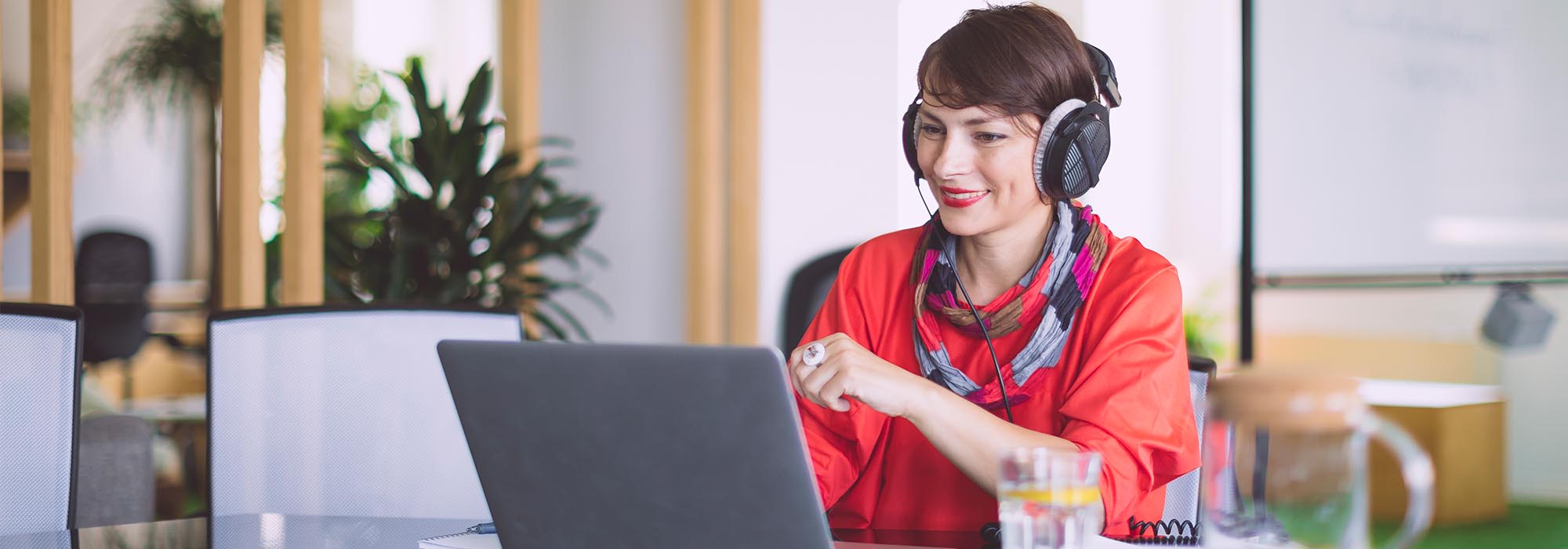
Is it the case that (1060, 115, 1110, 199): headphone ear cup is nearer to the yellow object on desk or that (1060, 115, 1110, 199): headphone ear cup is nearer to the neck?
the neck

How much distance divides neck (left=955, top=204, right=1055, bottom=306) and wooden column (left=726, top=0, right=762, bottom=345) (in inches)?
70.0

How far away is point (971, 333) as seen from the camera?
5.02 ft

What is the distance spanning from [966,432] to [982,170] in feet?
1.34

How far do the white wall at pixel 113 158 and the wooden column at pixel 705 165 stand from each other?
3.73m

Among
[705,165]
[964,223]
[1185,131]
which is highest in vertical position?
[1185,131]

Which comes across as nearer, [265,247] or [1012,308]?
[1012,308]

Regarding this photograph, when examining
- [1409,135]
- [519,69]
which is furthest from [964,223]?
[1409,135]

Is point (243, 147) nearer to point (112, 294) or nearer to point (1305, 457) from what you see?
point (1305, 457)

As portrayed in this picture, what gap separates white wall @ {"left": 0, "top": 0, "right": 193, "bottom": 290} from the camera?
20.2 feet

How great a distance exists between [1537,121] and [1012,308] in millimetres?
2625

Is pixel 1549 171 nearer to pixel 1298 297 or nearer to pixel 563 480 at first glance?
pixel 1298 297

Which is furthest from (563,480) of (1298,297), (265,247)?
(1298,297)

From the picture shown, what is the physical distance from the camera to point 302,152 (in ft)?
9.36

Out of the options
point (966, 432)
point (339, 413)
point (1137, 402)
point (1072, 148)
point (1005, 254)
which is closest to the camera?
point (966, 432)
